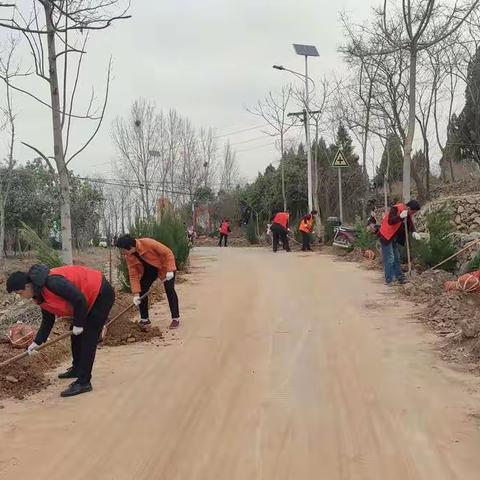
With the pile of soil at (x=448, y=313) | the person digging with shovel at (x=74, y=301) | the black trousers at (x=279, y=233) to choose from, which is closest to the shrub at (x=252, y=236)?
the black trousers at (x=279, y=233)

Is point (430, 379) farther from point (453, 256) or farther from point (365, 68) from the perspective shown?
point (365, 68)

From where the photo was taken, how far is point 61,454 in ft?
13.4

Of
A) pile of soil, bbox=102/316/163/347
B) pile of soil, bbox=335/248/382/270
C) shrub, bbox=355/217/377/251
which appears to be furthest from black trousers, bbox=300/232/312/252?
pile of soil, bbox=102/316/163/347

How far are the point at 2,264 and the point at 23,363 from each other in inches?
555

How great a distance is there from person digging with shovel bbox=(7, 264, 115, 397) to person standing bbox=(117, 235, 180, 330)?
81.2 inches

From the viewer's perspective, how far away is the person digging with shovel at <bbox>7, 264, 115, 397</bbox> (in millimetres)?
5016

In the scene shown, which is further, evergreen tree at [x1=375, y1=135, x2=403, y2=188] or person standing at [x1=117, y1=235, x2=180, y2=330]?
evergreen tree at [x1=375, y1=135, x2=403, y2=188]

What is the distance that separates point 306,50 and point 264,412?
61.5 ft

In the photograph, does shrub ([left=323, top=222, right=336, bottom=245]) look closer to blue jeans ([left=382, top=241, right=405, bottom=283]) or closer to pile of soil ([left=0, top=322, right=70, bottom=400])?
blue jeans ([left=382, top=241, right=405, bottom=283])

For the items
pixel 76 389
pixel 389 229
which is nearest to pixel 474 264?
pixel 389 229

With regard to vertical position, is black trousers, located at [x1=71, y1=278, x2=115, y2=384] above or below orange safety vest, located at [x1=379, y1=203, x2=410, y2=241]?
below

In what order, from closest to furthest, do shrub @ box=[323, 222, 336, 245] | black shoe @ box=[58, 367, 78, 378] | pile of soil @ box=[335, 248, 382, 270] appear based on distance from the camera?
black shoe @ box=[58, 367, 78, 378] < pile of soil @ box=[335, 248, 382, 270] < shrub @ box=[323, 222, 336, 245]

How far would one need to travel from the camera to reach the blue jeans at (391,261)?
10578mm

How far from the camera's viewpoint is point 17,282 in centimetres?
495
